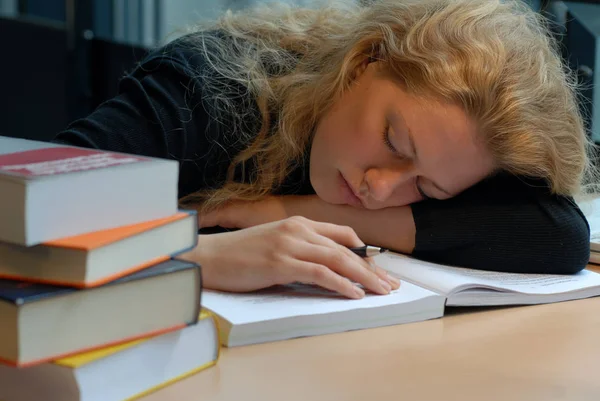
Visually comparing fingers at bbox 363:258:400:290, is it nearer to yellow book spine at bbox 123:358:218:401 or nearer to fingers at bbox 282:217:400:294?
fingers at bbox 282:217:400:294

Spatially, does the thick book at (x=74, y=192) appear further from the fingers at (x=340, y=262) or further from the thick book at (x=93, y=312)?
the fingers at (x=340, y=262)

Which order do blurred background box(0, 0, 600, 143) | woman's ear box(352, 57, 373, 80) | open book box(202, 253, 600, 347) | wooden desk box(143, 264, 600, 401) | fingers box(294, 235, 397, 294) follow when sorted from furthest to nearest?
1. blurred background box(0, 0, 600, 143)
2. woman's ear box(352, 57, 373, 80)
3. fingers box(294, 235, 397, 294)
4. open book box(202, 253, 600, 347)
5. wooden desk box(143, 264, 600, 401)

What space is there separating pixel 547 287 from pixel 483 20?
388 millimetres

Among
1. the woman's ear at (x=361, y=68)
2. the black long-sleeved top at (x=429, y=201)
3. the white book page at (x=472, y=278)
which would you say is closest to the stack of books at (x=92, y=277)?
the white book page at (x=472, y=278)

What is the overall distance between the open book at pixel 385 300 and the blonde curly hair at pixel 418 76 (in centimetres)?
18

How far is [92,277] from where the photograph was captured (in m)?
0.51

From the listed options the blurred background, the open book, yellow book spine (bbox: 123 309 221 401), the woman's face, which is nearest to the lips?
the woman's face

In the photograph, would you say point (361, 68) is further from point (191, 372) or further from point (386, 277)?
A: point (191, 372)

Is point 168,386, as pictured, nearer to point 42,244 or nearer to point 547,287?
point 42,244

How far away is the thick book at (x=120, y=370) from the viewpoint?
0.53 meters

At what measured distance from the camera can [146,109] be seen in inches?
42.9

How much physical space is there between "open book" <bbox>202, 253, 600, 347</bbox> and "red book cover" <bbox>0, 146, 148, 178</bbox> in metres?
0.20

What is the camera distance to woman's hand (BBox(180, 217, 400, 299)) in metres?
0.80

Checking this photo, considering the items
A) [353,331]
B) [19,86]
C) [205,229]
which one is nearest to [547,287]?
[353,331]
